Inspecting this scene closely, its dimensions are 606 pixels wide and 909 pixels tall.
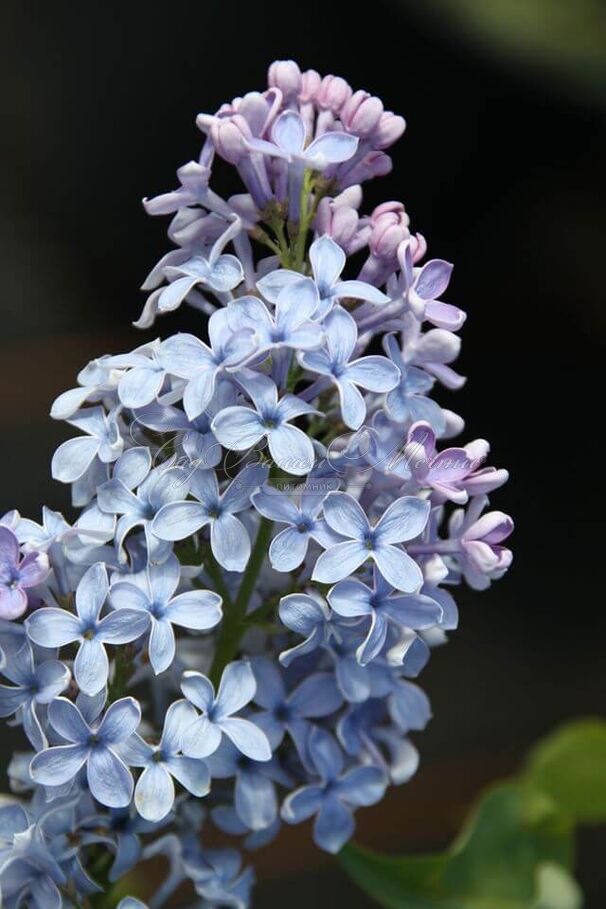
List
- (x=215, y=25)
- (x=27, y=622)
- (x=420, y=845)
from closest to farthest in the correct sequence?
(x=27, y=622) < (x=420, y=845) < (x=215, y=25)

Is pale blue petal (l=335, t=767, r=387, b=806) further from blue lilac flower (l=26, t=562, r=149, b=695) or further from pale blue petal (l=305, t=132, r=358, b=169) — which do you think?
pale blue petal (l=305, t=132, r=358, b=169)

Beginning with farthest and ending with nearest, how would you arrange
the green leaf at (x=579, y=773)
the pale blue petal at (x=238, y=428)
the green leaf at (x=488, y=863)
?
the green leaf at (x=579, y=773), the green leaf at (x=488, y=863), the pale blue petal at (x=238, y=428)

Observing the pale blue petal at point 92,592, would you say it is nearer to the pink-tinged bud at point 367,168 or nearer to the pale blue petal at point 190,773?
the pale blue petal at point 190,773

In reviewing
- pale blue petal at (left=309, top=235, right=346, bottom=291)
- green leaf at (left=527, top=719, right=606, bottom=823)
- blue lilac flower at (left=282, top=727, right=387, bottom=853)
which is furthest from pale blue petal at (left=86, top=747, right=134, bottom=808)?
green leaf at (left=527, top=719, right=606, bottom=823)

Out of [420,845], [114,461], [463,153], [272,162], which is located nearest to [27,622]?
[114,461]

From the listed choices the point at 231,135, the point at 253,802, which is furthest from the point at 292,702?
the point at 231,135

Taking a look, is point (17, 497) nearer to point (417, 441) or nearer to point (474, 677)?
point (474, 677)

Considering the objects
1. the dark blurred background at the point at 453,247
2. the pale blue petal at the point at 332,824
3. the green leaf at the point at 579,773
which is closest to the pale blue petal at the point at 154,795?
the pale blue petal at the point at 332,824
